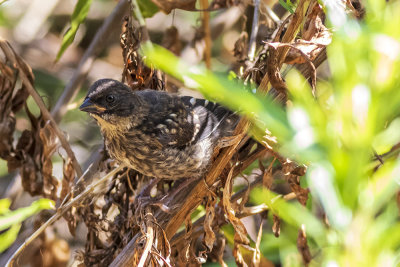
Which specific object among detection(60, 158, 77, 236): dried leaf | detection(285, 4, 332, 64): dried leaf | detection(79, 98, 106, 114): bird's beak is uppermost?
detection(285, 4, 332, 64): dried leaf

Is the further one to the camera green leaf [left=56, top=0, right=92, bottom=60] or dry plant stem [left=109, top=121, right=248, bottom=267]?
green leaf [left=56, top=0, right=92, bottom=60]

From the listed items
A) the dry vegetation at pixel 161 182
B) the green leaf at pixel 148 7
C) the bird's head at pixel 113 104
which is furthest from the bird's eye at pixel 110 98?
the green leaf at pixel 148 7

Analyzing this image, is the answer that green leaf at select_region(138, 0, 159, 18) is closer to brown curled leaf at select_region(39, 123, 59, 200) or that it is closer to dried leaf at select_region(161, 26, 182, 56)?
dried leaf at select_region(161, 26, 182, 56)

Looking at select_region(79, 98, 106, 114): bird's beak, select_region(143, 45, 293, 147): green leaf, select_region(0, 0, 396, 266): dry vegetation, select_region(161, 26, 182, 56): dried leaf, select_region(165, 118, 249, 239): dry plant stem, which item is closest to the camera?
select_region(143, 45, 293, 147): green leaf

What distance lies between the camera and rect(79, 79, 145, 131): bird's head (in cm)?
242

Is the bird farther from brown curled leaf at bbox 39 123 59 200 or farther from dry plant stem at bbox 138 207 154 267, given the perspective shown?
dry plant stem at bbox 138 207 154 267

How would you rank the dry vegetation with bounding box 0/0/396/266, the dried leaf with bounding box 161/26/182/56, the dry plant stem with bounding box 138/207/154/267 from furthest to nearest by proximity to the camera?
1. the dried leaf with bounding box 161/26/182/56
2. the dry vegetation with bounding box 0/0/396/266
3. the dry plant stem with bounding box 138/207/154/267

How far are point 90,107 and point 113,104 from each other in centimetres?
11

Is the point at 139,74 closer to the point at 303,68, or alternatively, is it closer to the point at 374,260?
the point at 303,68

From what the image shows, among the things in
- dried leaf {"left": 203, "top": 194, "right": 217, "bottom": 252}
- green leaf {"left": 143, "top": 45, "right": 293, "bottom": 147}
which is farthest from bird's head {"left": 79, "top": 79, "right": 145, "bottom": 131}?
green leaf {"left": 143, "top": 45, "right": 293, "bottom": 147}

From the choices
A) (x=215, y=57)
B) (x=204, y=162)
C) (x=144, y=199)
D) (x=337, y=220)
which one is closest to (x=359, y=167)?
(x=337, y=220)

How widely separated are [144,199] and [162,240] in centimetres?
49

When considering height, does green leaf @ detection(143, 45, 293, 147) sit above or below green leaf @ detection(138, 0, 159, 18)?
above

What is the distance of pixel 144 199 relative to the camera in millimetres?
2242
